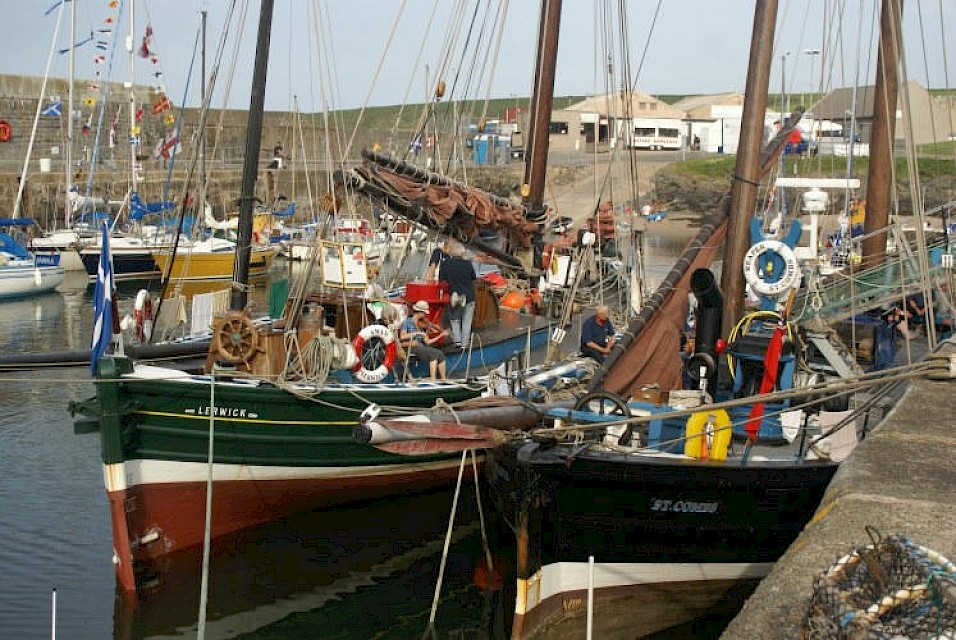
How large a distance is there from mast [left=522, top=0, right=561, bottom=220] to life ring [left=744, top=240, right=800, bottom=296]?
8.81 m

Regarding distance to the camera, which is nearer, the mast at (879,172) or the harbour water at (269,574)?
the harbour water at (269,574)

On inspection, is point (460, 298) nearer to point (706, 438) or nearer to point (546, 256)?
point (546, 256)

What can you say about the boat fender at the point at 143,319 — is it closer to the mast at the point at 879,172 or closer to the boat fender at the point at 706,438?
the boat fender at the point at 706,438

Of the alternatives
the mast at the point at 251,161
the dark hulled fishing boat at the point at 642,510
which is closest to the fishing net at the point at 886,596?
the dark hulled fishing boat at the point at 642,510

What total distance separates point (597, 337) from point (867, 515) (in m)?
9.40

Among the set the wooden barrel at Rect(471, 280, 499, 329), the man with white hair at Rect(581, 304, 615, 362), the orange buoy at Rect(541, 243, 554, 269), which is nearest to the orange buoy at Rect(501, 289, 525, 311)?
the wooden barrel at Rect(471, 280, 499, 329)

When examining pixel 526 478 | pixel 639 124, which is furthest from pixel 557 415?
pixel 639 124

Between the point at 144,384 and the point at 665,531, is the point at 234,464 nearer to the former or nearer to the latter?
the point at 144,384

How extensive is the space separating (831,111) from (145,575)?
61988 mm

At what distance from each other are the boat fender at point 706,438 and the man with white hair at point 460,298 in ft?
20.2

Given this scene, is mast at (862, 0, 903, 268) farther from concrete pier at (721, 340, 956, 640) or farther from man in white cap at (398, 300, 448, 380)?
concrete pier at (721, 340, 956, 640)

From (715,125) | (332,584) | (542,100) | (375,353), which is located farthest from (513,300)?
(715,125)

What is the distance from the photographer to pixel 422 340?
16062 mm

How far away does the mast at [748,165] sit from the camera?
12977 mm
